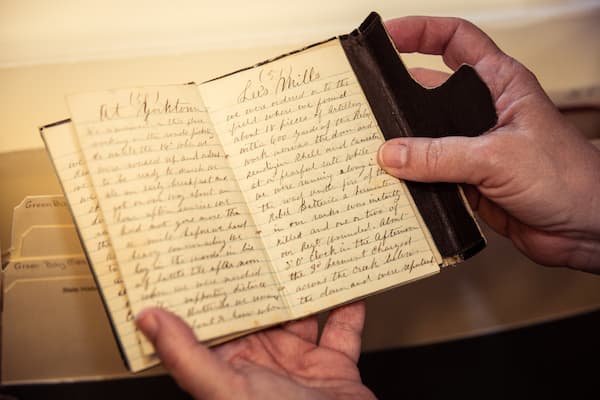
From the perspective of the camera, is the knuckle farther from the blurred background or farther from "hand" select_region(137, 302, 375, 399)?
the blurred background

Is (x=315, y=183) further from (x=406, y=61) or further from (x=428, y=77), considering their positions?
(x=406, y=61)

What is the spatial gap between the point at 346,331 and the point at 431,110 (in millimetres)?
349

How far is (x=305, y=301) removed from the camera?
0.63m

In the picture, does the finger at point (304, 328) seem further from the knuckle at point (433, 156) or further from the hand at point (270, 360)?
the knuckle at point (433, 156)

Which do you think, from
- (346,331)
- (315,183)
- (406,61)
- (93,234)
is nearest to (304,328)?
(346,331)

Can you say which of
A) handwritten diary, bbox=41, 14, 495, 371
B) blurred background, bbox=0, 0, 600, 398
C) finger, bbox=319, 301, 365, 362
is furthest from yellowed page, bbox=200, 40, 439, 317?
blurred background, bbox=0, 0, 600, 398

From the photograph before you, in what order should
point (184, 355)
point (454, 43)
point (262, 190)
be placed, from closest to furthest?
1. point (184, 355)
2. point (262, 190)
3. point (454, 43)

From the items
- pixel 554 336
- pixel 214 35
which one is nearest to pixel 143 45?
pixel 214 35

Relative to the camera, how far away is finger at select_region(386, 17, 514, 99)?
81 centimetres

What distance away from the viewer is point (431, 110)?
0.70 meters

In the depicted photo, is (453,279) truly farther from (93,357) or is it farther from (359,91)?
(93,357)

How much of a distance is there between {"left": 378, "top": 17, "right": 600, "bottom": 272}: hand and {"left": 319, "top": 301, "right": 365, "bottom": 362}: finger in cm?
22

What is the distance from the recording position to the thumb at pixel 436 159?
66 centimetres

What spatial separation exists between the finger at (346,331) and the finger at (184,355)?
21 cm
